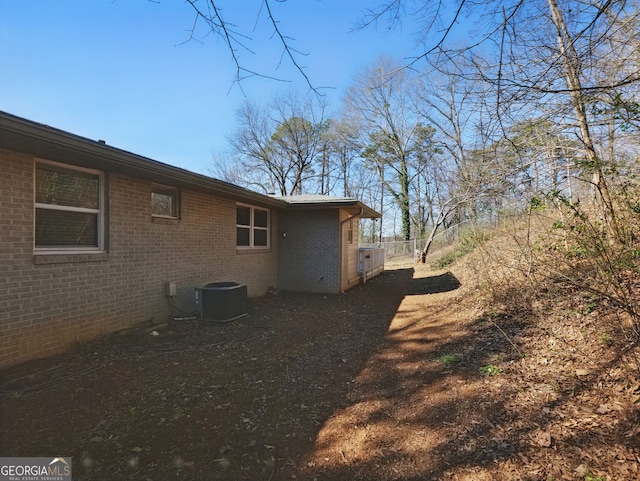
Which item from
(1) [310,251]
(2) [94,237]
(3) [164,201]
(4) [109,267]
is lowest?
(4) [109,267]

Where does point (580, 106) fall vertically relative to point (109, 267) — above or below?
above

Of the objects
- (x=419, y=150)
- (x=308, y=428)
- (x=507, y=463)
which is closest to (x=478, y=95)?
(x=507, y=463)

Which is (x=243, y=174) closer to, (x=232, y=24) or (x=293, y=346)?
(x=293, y=346)

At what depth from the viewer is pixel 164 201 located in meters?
6.66

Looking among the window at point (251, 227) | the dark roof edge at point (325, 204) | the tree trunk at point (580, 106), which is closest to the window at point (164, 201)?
the window at point (251, 227)

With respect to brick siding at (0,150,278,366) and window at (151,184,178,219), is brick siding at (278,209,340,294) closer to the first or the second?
brick siding at (0,150,278,366)

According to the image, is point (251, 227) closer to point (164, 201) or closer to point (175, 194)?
point (175, 194)

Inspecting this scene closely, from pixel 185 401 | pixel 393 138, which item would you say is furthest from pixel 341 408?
pixel 393 138

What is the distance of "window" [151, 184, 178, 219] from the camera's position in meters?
6.39

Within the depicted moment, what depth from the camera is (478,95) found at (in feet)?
12.7

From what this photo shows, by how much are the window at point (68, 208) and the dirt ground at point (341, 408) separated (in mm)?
1587

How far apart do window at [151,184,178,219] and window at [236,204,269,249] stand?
7.45ft

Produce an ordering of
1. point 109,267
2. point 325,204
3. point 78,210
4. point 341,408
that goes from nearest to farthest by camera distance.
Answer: point 341,408 → point 78,210 → point 109,267 → point 325,204
